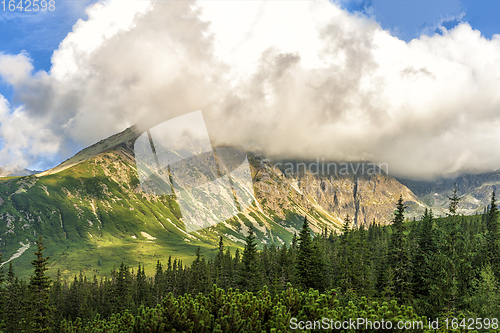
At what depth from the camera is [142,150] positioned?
33.4m

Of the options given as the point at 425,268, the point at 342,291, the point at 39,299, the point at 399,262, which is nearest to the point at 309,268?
the point at 342,291

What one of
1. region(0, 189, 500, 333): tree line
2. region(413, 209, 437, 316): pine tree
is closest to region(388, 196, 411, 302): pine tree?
region(0, 189, 500, 333): tree line

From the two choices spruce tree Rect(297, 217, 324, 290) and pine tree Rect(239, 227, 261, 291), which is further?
→ pine tree Rect(239, 227, 261, 291)

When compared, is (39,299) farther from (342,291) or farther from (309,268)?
(342,291)

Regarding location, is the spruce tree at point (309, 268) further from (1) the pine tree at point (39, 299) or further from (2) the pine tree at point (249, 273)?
(1) the pine tree at point (39, 299)

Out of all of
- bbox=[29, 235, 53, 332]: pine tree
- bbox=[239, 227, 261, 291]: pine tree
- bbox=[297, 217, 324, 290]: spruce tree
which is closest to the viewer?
bbox=[29, 235, 53, 332]: pine tree

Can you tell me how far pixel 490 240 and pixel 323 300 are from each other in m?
72.8

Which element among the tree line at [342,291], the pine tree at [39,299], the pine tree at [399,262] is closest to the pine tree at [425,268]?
the tree line at [342,291]

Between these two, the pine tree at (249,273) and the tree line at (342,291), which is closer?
the tree line at (342,291)

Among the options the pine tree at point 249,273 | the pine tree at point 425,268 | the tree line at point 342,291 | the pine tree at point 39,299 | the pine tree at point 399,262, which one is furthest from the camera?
the pine tree at point 249,273

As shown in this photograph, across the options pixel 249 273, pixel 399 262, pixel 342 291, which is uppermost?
pixel 399 262

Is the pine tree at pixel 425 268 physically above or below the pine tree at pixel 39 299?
above

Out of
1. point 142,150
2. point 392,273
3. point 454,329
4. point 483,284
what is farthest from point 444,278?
point 142,150

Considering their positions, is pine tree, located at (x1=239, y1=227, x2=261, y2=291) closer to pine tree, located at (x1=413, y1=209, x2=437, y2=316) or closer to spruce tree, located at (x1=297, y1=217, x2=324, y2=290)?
spruce tree, located at (x1=297, y1=217, x2=324, y2=290)
